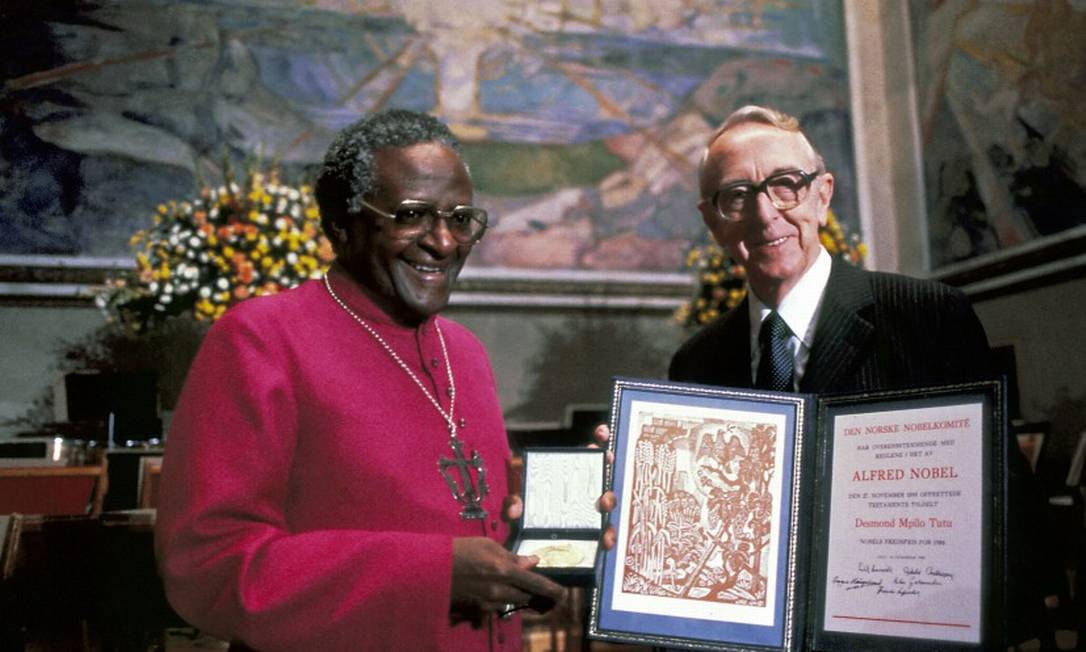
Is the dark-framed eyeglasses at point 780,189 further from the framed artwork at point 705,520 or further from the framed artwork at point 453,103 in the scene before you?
the framed artwork at point 453,103

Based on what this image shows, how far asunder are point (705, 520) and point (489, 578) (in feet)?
2.00

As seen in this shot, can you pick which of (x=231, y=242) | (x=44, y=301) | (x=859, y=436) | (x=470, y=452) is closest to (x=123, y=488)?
(x=231, y=242)

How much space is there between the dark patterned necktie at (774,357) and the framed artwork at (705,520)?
0.88ft

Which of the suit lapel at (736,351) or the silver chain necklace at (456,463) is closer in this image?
the silver chain necklace at (456,463)

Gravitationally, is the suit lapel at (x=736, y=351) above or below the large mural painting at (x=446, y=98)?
below

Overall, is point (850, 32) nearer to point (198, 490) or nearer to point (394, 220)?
point (394, 220)

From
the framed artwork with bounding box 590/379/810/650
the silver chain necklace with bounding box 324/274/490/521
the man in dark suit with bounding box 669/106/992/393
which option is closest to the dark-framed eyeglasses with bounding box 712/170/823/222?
the man in dark suit with bounding box 669/106/992/393

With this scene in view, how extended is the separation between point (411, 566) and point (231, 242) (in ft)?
12.3

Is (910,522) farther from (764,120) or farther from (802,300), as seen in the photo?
(764,120)

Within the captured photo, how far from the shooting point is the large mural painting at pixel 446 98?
6.21 metres

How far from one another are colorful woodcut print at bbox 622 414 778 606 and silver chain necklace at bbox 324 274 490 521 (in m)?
0.35

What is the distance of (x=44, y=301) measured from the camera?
20.0ft

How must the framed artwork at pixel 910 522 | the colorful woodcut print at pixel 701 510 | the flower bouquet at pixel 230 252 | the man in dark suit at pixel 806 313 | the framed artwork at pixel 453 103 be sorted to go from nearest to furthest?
the framed artwork at pixel 910 522
the colorful woodcut print at pixel 701 510
the man in dark suit at pixel 806 313
the flower bouquet at pixel 230 252
the framed artwork at pixel 453 103
